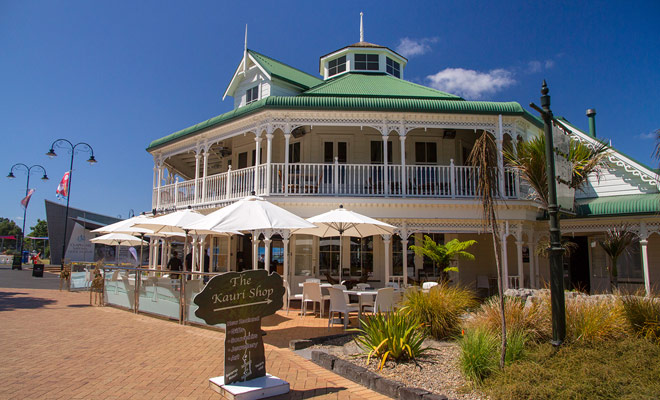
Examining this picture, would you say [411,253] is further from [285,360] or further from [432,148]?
[285,360]

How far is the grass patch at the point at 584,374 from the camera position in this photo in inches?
177

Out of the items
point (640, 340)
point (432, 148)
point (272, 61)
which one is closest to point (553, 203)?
point (640, 340)

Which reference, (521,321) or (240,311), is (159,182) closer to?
(240,311)

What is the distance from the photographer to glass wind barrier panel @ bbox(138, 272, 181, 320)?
9781mm

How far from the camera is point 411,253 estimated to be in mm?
15461

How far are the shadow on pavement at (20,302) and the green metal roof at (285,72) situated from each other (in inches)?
428

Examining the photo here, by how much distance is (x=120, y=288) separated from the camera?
12.2m

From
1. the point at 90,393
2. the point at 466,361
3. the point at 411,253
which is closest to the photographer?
the point at 90,393

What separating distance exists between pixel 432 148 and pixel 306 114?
530 cm

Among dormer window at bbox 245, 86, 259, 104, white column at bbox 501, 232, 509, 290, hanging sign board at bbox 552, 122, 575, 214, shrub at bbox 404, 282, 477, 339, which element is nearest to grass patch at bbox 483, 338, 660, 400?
shrub at bbox 404, 282, 477, 339

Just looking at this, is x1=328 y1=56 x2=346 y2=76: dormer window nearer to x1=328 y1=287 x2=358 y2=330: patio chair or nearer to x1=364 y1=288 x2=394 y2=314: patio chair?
x1=328 y1=287 x2=358 y2=330: patio chair

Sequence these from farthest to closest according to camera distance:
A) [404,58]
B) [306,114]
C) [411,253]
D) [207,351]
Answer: [404,58], [411,253], [306,114], [207,351]

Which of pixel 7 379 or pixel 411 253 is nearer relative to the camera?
pixel 7 379

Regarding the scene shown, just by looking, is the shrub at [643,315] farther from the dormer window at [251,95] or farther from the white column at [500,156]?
the dormer window at [251,95]
